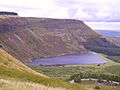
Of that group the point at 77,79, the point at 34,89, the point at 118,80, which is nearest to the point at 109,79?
the point at 118,80

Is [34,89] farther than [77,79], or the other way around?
[77,79]

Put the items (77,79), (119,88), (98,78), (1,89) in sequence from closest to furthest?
(1,89)
(119,88)
(77,79)
(98,78)

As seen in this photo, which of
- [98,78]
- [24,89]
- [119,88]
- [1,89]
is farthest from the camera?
[98,78]

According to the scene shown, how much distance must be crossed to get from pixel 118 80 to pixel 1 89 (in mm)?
178114

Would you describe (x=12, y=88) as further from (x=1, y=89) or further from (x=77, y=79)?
(x=77, y=79)

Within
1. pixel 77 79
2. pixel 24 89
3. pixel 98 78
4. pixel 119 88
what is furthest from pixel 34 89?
pixel 98 78

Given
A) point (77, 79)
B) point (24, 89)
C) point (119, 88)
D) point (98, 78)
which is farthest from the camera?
point (98, 78)

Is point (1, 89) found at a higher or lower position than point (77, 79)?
higher

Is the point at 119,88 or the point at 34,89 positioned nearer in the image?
the point at 34,89

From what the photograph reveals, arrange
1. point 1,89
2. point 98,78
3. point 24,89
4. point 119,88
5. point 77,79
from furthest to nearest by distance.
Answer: point 98,78 → point 77,79 → point 119,88 → point 24,89 → point 1,89

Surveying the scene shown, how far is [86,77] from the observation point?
195625mm

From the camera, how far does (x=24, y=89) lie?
19.8 meters

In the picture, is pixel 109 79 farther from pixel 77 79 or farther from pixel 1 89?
pixel 1 89

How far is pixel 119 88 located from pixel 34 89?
14271 cm
